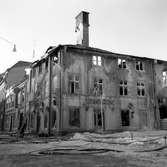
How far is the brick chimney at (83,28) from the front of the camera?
28.0m

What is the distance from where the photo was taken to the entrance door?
2381 centimetres

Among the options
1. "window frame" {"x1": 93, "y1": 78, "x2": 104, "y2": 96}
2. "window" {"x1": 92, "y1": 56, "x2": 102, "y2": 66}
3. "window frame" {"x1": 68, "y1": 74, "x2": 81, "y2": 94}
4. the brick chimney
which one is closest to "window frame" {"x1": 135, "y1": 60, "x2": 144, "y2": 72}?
"window" {"x1": 92, "y1": 56, "x2": 102, "y2": 66}

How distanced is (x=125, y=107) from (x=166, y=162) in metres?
19.2

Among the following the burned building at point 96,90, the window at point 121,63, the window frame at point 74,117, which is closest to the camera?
the window frame at point 74,117

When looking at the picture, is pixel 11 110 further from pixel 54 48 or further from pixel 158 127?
pixel 158 127

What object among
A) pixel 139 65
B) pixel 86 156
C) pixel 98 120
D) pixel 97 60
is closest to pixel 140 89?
pixel 139 65

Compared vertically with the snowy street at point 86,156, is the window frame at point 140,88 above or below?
above

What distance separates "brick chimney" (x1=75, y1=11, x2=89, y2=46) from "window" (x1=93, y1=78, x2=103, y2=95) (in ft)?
17.2

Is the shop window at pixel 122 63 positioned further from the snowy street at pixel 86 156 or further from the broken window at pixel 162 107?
the snowy street at pixel 86 156

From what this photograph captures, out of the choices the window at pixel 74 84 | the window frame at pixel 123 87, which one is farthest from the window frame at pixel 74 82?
the window frame at pixel 123 87

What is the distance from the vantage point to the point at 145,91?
27547 millimetres

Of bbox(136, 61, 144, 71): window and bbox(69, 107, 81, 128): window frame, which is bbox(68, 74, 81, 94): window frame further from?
bbox(136, 61, 144, 71): window

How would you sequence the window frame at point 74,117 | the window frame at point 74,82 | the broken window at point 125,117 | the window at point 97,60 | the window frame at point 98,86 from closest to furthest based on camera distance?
the window frame at point 74,117 → the window frame at point 74,82 → the window frame at point 98,86 → the broken window at point 125,117 → the window at point 97,60

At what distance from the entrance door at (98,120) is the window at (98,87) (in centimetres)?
195
